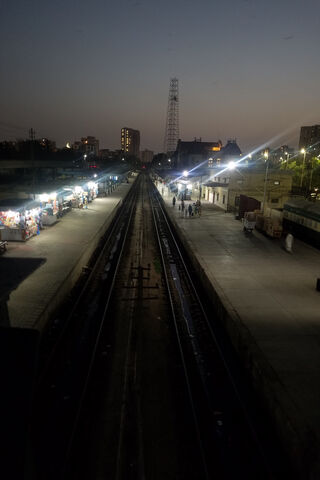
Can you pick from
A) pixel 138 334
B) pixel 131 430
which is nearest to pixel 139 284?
pixel 138 334

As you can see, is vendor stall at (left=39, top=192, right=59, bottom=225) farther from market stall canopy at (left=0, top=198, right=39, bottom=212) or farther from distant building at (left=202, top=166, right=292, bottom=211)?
distant building at (left=202, top=166, right=292, bottom=211)

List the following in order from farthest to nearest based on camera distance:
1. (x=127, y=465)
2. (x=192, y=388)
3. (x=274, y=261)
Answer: (x=274, y=261)
(x=192, y=388)
(x=127, y=465)

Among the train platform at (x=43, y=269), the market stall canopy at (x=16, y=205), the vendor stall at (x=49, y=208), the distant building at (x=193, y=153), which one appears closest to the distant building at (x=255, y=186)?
the train platform at (x=43, y=269)

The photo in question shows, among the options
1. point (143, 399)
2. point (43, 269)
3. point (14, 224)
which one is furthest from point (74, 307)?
point (14, 224)

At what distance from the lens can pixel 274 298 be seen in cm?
1190

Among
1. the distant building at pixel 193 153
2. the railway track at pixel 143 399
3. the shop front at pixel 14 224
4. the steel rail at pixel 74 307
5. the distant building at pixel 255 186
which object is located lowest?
the railway track at pixel 143 399

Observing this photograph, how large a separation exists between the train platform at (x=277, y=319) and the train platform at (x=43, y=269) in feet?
19.7

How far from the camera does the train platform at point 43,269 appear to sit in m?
10.3

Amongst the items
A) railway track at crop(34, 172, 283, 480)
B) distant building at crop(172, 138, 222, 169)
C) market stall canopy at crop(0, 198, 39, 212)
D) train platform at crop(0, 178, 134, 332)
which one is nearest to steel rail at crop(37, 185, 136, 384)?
railway track at crop(34, 172, 283, 480)

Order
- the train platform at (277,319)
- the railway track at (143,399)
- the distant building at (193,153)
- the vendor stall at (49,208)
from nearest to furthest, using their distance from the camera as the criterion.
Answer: the railway track at (143,399) → the train platform at (277,319) → the vendor stall at (49,208) → the distant building at (193,153)

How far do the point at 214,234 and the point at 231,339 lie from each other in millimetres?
13294

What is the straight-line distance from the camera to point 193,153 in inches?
4277

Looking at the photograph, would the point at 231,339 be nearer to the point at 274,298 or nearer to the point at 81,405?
the point at 274,298

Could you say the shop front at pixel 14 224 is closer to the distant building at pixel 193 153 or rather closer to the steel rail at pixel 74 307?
the steel rail at pixel 74 307
